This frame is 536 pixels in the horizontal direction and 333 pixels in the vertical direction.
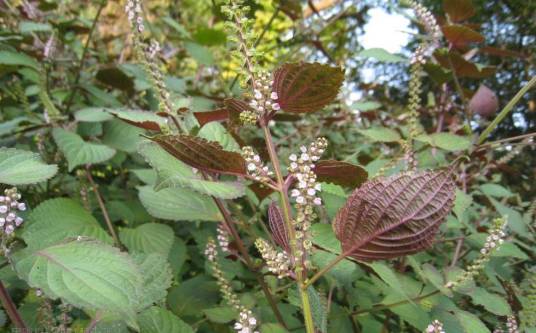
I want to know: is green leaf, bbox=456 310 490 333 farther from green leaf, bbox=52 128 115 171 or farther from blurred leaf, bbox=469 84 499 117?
green leaf, bbox=52 128 115 171

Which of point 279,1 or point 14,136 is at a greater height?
point 279,1

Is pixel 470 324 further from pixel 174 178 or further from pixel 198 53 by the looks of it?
pixel 198 53

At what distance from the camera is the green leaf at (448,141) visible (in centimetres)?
116

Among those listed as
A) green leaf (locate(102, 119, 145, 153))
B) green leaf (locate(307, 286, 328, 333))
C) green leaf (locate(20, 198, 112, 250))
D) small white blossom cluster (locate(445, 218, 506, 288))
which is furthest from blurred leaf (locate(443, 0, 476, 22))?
green leaf (locate(20, 198, 112, 250))

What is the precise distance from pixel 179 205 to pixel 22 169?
408 millimetres

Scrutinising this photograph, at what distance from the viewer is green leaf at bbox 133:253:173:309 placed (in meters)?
0.83

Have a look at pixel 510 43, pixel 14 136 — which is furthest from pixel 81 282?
pixel 510 43

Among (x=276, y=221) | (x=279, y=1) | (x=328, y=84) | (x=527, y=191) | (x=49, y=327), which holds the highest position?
(x=279, y=1)

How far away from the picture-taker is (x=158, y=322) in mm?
885

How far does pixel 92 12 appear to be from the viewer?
4.94 m

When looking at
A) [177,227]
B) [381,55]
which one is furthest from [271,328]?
[381,55]

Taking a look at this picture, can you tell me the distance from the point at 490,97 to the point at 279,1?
1036 mm

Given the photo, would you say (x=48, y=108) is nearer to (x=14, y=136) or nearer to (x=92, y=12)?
(x=14, y=136)

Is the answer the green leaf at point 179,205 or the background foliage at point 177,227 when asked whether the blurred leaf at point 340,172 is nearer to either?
the background foliage at point 177,227
